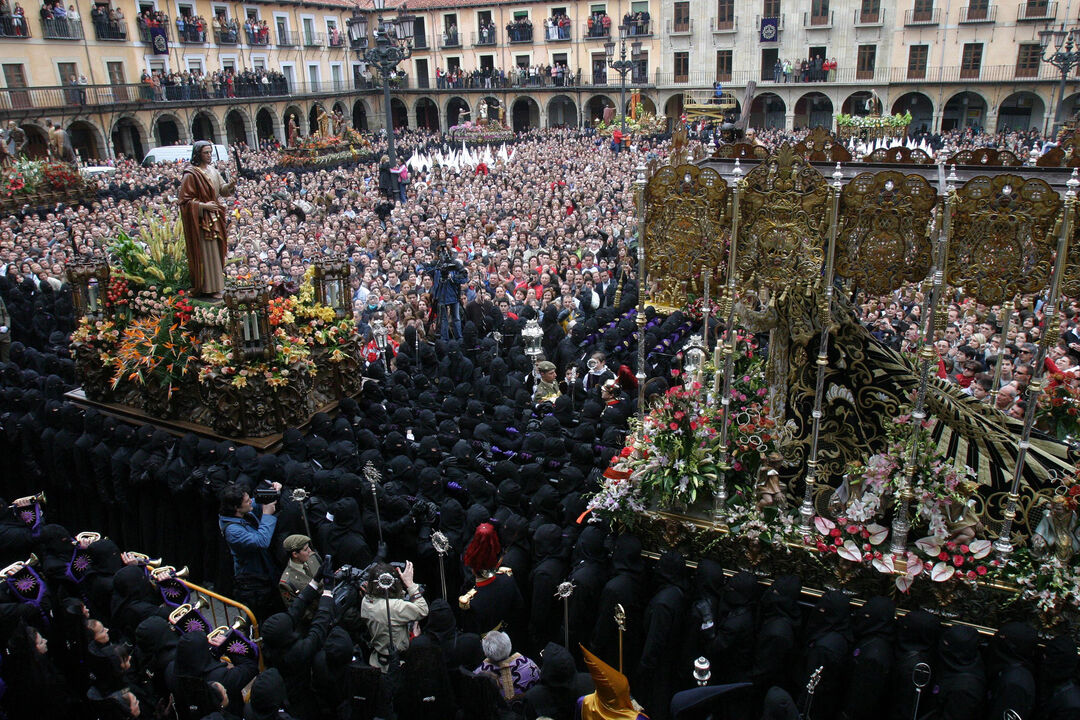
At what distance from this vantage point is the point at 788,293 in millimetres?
A: 5516

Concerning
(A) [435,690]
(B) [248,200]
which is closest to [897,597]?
(A) [435,690]

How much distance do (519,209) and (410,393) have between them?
1188 centimetres

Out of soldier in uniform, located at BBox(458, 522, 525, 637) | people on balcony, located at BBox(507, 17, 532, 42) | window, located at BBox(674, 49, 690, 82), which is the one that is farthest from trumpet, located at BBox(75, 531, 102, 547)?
people on balcony, located at BBox(507, 17, 532, 42)

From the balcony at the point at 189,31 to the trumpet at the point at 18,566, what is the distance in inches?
1530

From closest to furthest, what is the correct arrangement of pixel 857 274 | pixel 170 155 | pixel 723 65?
pixel 857 274 → pixel 170 155 → pixel 723 65

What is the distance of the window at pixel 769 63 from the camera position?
41469 millimetres

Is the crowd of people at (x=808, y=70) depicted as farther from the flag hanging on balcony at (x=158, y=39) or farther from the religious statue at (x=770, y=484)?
the religious statue at (x=770, y=484)

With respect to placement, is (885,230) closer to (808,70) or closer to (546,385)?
(546,385)

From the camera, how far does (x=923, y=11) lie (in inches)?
1481

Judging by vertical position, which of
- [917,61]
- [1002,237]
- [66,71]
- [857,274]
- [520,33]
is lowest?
[857,274]

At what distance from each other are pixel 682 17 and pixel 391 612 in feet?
143

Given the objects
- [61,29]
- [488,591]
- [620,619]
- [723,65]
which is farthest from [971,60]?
[488,591]

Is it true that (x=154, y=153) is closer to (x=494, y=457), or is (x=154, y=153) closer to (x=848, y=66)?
(x=494, y=457)

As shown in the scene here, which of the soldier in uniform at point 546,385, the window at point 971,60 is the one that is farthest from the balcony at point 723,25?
the soldier in uniform at point 546,385
